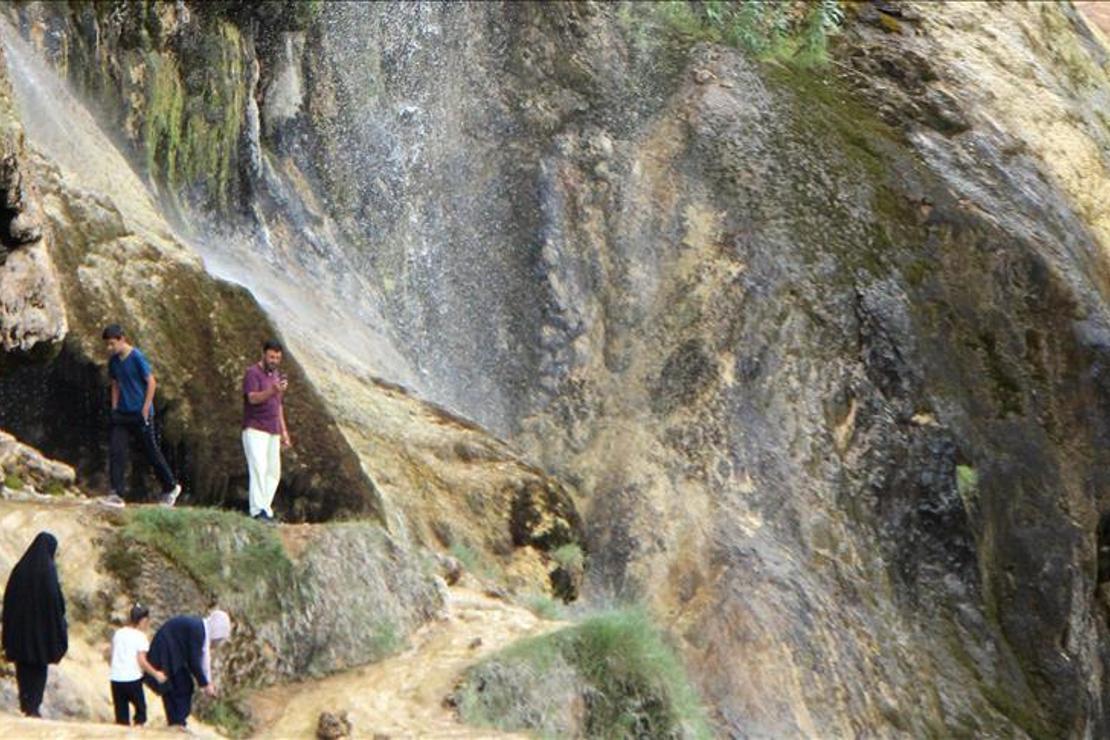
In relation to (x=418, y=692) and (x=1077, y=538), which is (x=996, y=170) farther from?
(x=418, y=692)

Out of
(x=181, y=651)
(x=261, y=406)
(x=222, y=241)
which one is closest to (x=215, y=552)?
(x=261, y=406)

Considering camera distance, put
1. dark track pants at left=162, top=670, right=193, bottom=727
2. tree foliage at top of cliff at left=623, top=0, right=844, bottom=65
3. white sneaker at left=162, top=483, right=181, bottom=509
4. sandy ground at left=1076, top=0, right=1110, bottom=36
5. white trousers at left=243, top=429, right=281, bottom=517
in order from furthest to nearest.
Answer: sandy ground at left=1076, top=0, right=1110, bottom=36
tree foliage at top of cliff at left=623, top=0, right=844, bottom=65
white trousers at left=243, top=429, right=281, bottom=517
white sneaker at left=162, top=483, right=181, bottom=509
dark track pants at left=162, top=670, right=193, bottom=727

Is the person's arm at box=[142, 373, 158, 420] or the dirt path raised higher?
the person's arm at box=[142, 373, 158, 420]

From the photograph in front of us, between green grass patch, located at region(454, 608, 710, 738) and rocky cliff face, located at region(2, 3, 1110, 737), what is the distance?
311 cm

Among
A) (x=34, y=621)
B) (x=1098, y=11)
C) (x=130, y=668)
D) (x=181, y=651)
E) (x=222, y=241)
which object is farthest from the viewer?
(x=1098, y=11)

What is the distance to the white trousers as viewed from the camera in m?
15.9

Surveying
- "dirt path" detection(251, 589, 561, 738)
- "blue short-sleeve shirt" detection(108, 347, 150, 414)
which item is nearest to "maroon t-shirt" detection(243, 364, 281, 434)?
"blue short-sleeve shirt" detection(108, 347, 150, 414)

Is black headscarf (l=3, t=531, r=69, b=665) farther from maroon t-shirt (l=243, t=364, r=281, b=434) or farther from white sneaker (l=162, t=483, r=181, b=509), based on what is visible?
maroon t-shirt (l=243, t=364, r=281, b=434)

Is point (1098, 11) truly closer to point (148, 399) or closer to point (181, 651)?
point (148, 399)

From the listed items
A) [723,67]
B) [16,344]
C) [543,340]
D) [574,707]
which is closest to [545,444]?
[543,340]

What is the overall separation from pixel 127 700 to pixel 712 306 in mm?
10820

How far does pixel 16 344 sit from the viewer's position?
14.6 metres

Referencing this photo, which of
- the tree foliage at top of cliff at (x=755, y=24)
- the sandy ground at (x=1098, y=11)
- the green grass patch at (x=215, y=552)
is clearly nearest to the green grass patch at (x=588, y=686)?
the green grass patch at (x=215, y=552)

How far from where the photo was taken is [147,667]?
1292 centimetres
